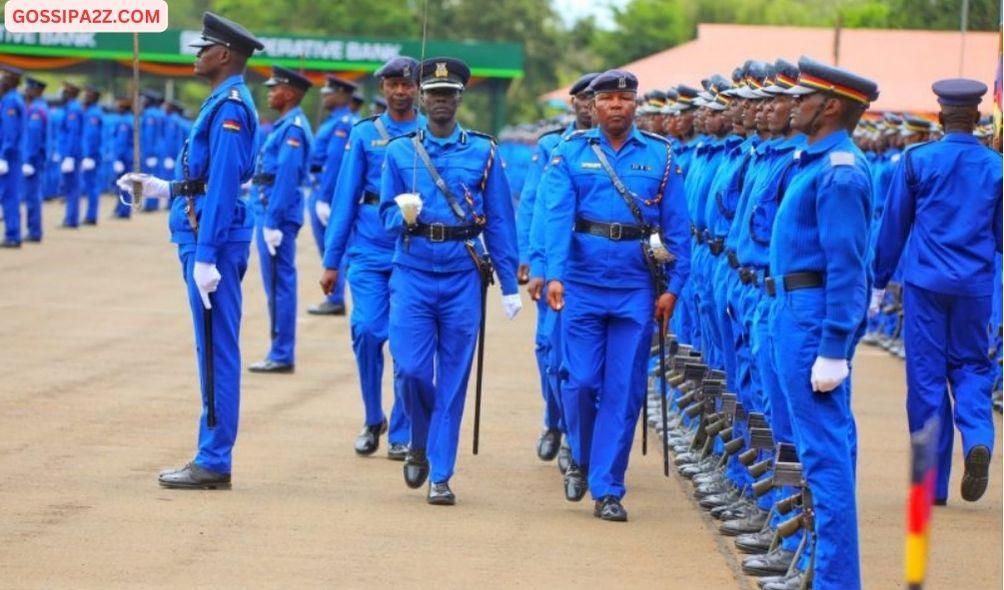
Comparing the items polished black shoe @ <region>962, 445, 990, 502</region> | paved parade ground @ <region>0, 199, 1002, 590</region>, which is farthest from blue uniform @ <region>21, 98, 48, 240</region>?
polished black shoe @ <region>962, 445, 990, 502</region>

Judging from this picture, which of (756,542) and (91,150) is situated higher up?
(756,542)

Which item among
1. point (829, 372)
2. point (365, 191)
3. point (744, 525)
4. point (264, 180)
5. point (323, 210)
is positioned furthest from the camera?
point (323, 210)

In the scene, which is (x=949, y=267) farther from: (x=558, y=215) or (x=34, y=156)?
(x=34, y=156)

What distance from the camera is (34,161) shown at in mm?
29547

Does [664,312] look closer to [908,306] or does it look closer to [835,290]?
[908,306]

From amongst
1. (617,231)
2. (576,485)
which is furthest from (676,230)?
(576,485)

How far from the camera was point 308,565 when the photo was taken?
8.88 m

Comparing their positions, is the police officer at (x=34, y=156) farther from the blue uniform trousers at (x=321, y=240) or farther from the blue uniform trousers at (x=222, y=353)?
the blue uniform trousers at (x=222, y=353)

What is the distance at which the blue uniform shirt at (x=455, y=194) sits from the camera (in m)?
10.8

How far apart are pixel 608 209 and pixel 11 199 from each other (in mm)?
18369

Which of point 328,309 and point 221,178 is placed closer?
point 221,178

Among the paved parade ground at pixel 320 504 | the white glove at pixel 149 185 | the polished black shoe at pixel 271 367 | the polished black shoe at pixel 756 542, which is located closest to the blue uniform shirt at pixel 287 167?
the polished black shoe at pixel 271 367

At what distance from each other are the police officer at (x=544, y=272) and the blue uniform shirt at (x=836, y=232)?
9.25 feet

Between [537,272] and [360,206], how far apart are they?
77.9 inches
